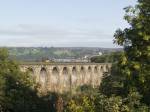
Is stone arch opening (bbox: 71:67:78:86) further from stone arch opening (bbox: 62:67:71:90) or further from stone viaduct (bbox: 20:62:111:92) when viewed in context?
stone arch opening (bbox: 62:67:71:90)

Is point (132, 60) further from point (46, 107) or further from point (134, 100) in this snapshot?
point (46, 107)

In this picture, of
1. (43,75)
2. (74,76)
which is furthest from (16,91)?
(74,76)

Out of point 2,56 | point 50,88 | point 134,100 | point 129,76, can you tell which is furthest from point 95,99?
point 50,88

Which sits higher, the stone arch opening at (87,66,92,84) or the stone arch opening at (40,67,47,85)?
the stone arch opening at (40,67,47,85)

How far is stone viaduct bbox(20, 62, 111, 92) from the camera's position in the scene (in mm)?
95581

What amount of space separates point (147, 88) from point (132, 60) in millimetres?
2137

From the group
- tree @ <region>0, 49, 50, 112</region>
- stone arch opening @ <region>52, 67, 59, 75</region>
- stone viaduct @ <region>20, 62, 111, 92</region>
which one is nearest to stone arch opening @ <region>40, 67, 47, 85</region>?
stone viaduct @ <region>20, 62, 111, 92</region>

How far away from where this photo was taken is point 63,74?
10906 cm

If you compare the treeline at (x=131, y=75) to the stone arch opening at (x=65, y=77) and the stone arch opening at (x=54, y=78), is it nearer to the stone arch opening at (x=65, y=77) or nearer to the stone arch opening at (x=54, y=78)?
the stone arch opening at (x=54, y=78)

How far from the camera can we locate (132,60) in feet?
99.7

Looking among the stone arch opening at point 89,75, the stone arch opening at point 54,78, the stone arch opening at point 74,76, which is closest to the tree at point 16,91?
the stone arch opening at point 54,78

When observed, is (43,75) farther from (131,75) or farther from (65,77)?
(131,75)

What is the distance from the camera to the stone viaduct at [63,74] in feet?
314

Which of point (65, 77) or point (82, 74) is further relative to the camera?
point (82, 74)
